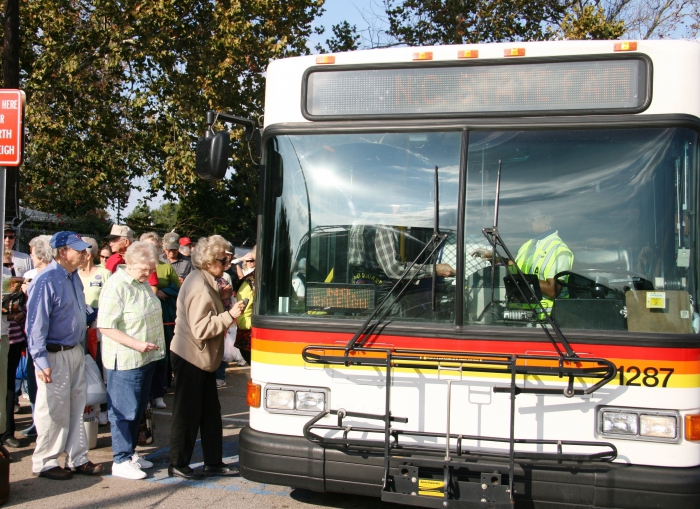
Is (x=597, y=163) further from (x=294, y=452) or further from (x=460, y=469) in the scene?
(x=294, y=452)

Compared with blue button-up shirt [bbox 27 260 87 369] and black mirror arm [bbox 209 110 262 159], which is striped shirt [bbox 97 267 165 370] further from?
black mirror arm [bbox 209 110 262 159]

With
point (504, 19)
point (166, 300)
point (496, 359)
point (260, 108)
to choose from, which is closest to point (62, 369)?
point (166, 300)

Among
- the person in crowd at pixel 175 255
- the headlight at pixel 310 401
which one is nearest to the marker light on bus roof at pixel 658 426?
the headlight at pixel 310 401

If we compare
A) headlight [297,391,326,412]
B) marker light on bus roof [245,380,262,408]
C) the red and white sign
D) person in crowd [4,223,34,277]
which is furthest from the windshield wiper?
person in crowd [4,223,34,277]

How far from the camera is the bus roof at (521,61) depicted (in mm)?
3994

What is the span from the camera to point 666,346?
151 inches

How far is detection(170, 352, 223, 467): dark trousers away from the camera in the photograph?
534cm

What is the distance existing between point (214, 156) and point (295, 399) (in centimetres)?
163

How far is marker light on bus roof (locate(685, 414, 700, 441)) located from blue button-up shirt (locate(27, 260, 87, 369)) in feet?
13.8

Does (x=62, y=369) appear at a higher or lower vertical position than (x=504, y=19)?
lower

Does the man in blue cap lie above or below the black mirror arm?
below

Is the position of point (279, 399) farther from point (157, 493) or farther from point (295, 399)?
point (157, 493)

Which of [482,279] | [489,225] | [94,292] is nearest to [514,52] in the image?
[489,225]

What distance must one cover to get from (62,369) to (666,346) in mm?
4160
